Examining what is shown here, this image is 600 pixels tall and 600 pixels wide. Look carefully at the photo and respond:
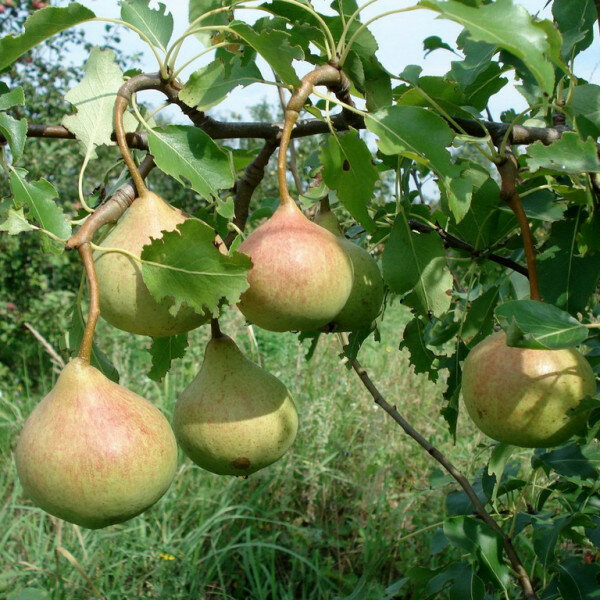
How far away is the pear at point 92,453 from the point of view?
75cm

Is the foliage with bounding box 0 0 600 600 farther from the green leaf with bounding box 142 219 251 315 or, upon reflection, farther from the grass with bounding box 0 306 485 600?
the grass with bounding box 0 306 485 600

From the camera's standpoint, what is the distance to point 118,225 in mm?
A: 885

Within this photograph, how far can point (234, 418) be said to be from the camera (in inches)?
38.8

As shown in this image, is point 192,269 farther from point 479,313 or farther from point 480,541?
point 480,541

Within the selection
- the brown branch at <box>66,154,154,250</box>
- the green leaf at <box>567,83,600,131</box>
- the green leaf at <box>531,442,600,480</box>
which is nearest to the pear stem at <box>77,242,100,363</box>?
the brown branch at <box>66,154,154,250</box>

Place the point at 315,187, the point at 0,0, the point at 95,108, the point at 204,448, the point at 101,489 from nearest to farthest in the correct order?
the point at 101,489 < the point at 204,448 < the point at 95,108 < the point at 315,187 < the point at 0,0

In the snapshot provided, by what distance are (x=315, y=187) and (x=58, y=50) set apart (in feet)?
17.0

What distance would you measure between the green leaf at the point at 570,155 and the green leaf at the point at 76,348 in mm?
661

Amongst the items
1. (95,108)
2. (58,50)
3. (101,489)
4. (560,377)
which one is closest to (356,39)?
(95,108)

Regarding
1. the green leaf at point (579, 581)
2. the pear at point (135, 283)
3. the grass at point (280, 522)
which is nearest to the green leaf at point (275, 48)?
the pear at point (135, 283)

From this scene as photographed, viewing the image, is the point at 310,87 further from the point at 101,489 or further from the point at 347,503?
the point at 347,503

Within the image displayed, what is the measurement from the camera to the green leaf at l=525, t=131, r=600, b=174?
929 mm

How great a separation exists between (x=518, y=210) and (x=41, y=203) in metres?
0.65

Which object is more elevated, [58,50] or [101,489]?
[101,489]
